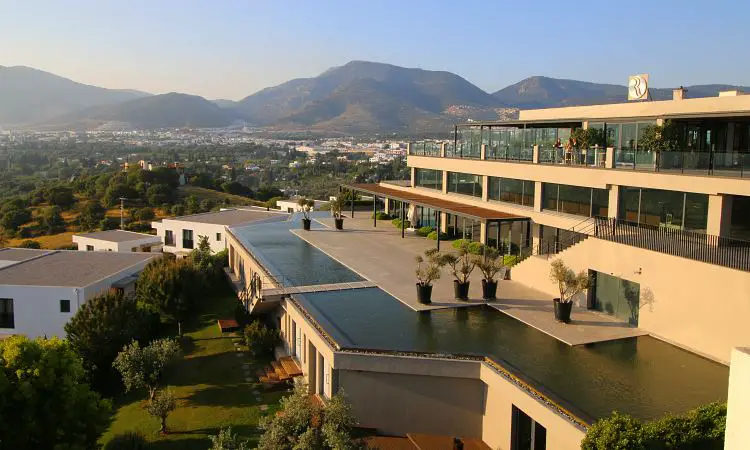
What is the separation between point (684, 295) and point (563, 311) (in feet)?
10.4

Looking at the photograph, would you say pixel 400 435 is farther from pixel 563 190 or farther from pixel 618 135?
pixel 618 135

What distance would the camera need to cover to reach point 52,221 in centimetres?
6303

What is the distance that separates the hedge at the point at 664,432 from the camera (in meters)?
9.94

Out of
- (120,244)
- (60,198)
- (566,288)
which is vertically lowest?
(120,244)

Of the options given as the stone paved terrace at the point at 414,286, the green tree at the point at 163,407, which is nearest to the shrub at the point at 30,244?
the stone paved terrace at the point at 414,286

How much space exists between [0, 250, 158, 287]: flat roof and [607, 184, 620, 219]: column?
22.3 metres

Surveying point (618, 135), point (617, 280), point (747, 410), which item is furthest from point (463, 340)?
point (618, 135)

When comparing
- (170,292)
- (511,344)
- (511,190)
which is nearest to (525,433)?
(511,344)

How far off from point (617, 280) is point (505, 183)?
10.8m

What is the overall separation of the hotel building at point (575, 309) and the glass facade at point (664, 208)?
46mm

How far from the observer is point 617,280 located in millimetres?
17953

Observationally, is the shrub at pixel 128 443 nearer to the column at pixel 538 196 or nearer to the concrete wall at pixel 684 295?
the concrete wall at pixel 684 295

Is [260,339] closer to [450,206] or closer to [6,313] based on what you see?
[450,206]

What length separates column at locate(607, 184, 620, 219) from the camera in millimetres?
20812
